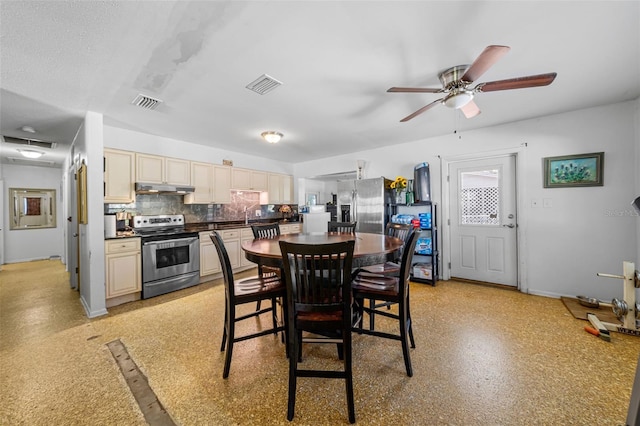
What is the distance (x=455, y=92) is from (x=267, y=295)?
94.7 inches

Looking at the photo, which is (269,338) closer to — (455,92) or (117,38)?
(117,38)

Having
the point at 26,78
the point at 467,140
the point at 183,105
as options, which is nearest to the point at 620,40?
the point at 467,140

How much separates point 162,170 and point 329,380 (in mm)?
3889

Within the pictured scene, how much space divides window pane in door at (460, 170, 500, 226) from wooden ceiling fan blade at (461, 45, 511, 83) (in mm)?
2484

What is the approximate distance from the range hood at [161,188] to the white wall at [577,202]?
481 cm

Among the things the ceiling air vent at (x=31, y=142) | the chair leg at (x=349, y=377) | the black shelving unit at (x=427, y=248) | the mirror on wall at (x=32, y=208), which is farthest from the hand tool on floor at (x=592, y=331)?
the mirror on wall at (x=32, y=208)

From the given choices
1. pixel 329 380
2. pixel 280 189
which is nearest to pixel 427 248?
pixel 329 380

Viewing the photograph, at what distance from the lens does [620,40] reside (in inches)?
71.4

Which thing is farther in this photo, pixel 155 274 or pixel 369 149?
pixel 369 149

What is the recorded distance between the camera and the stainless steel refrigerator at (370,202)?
4.24 metres

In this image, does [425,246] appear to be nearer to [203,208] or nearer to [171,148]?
[203,208]

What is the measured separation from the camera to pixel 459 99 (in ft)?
7.13

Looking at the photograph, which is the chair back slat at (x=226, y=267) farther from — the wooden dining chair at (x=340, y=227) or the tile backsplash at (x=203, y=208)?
the tile backsplash at (x=203, y=208)

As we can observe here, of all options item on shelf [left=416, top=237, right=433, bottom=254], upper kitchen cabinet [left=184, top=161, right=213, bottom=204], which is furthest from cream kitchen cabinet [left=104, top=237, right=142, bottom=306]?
item on shelf [left=416, top=237, right=433, bottom=254]
